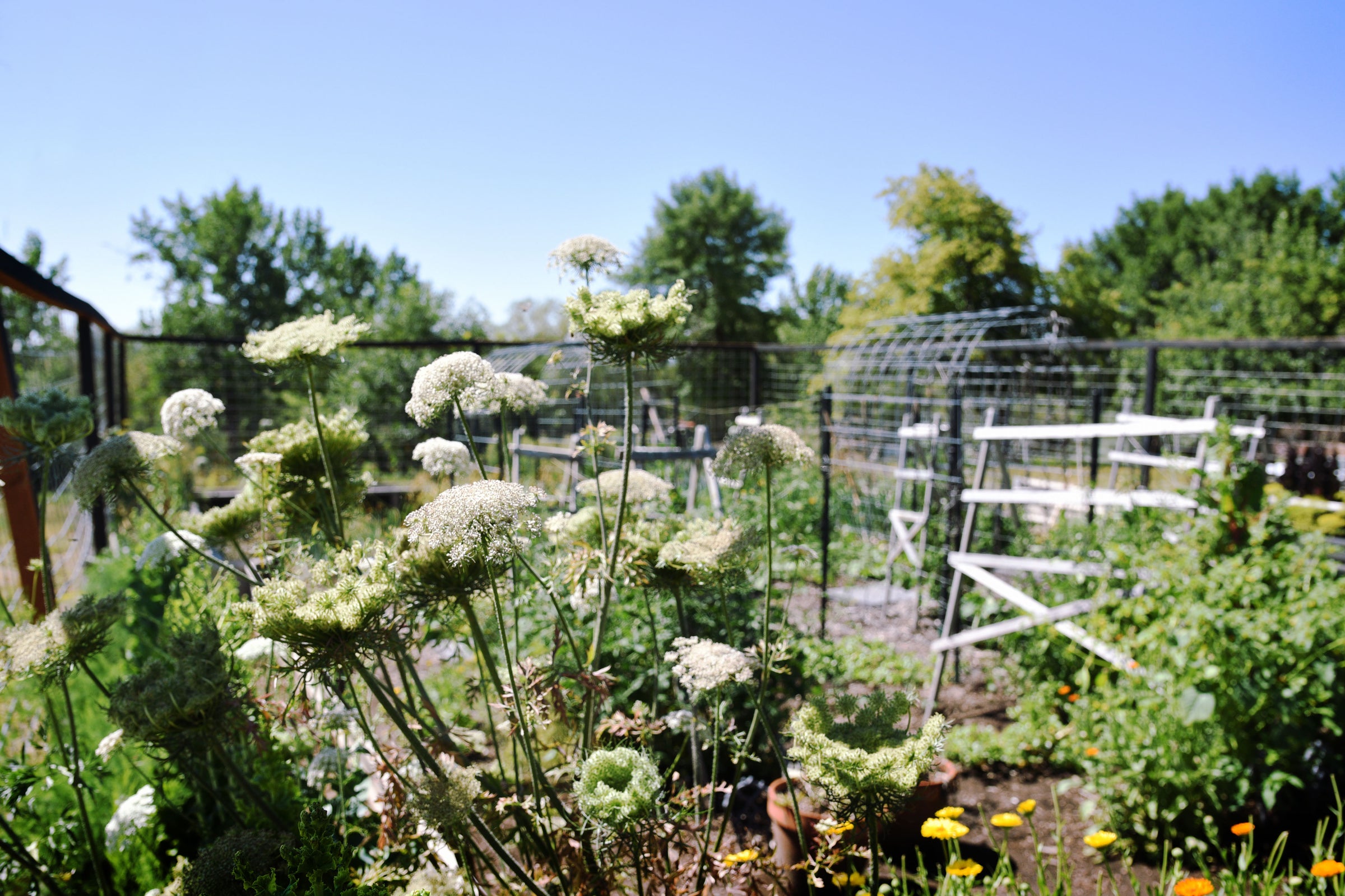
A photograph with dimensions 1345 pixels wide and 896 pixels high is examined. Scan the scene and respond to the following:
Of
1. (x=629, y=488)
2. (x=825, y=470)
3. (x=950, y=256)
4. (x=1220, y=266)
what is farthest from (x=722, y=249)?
(x=629, y=488)

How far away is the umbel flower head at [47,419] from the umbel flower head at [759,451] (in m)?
0.99

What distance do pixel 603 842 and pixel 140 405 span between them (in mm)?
12788

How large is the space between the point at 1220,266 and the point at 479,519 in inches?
854

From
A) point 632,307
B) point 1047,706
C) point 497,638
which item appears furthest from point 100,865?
point 1047,706

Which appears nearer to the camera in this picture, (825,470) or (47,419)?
(47,419)

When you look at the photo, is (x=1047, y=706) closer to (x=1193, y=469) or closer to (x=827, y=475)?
(x=1193, y=469)

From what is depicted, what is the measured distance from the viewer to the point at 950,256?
13727mm

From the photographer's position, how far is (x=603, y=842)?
978 mm

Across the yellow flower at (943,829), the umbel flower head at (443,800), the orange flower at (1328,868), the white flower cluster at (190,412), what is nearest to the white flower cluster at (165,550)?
the white flower cluster at (190,412)

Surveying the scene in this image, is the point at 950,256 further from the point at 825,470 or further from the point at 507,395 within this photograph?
the point at 507,395

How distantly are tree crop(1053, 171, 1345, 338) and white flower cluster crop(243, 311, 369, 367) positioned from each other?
52.5 ft

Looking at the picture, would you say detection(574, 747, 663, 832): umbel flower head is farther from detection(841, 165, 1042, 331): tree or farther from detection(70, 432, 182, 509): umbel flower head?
detection(841, 165, 1042, 331): tree

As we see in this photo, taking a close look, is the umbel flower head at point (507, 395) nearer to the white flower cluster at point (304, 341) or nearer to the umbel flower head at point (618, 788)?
the white flower cluster at point (304, 341)

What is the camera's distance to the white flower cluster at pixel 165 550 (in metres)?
1.43
